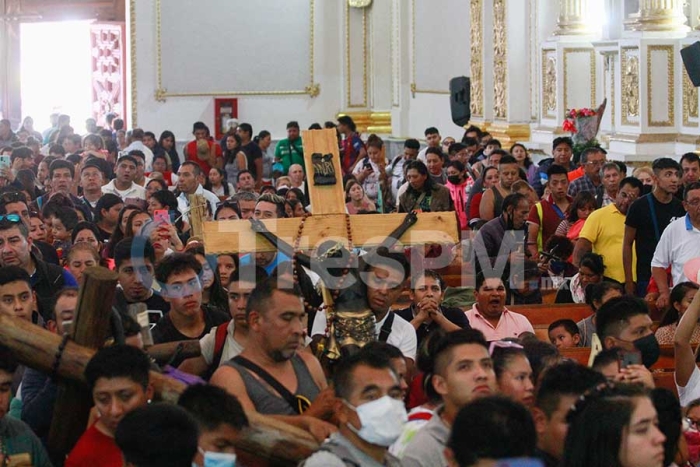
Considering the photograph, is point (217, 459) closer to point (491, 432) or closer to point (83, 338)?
point (83, 338)

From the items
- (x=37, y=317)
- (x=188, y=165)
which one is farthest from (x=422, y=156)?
(x=37, y=317)

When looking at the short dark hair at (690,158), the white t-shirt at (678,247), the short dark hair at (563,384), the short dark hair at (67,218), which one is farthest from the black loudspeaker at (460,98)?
the short dark hair at (563,384)

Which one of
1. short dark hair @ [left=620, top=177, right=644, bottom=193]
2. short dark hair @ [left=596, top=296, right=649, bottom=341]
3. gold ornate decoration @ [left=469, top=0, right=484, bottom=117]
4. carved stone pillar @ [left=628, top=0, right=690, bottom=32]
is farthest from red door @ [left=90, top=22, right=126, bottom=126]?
short dark hair @ [left=596, top=296, right=649, bottom=341]

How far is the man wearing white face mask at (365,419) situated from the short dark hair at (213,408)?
276mm

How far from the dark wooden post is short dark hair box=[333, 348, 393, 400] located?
0.88m

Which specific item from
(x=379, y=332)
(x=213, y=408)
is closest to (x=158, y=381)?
(x=213, y=408)

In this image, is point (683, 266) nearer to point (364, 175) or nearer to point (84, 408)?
point (84, 408)

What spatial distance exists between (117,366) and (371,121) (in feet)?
77.7

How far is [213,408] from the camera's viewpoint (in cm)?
485

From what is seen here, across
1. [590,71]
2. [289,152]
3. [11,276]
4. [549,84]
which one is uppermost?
[590,71]

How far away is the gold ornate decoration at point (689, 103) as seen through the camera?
16328mm

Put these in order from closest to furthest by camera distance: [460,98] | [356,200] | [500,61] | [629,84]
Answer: [356,200] < [629,84] < [460,98] < [500,61]

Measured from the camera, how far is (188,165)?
1377cm

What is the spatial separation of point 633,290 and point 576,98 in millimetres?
9681
